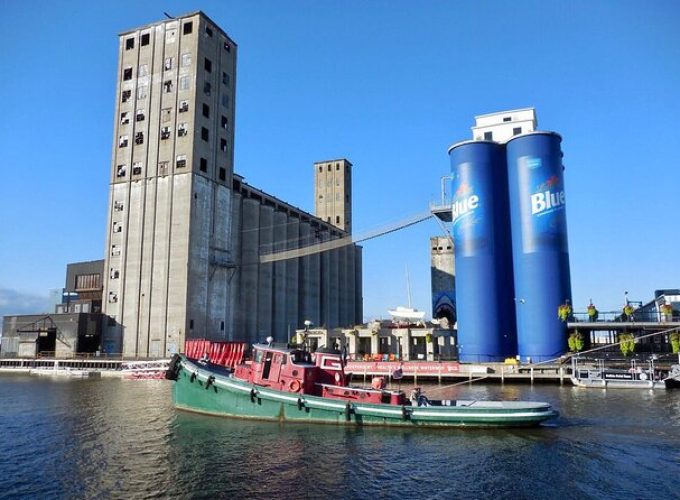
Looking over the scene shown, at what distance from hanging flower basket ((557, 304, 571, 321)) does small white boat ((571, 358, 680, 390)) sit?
7189 millimetres

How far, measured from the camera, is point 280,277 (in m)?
99.3

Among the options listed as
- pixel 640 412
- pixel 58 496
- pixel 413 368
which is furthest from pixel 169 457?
pixel 413 368

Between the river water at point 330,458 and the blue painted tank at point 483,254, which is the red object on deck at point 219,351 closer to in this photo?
the blue painted tank at point 483,254

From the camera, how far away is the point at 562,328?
189 feet

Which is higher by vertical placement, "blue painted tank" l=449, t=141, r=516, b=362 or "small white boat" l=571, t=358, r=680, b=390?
"blue painted tank" l=449, t=141, r=516, b=362

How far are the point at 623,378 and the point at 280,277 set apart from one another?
64.2 m

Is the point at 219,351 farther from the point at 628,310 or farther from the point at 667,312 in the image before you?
the point at 667,312

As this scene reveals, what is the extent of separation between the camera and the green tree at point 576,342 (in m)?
54.7

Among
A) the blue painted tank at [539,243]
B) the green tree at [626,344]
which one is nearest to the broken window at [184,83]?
the blue painted tank at [539,243]

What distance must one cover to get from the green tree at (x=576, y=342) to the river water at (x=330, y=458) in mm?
19318

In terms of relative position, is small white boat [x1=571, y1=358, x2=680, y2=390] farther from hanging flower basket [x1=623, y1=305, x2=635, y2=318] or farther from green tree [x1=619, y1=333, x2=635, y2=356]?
hanging flower basket [x1=623, y1=305, x2=635, y2=318]

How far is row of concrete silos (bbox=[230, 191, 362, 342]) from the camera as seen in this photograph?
8900 cm

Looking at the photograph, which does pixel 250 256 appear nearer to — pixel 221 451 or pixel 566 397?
pixel 566 397

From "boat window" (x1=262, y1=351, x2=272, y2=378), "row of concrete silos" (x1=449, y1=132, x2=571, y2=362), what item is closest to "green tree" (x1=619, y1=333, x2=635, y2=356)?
"row of concrete silos" (x1=449, y1=132, x2=571, y2=362)
